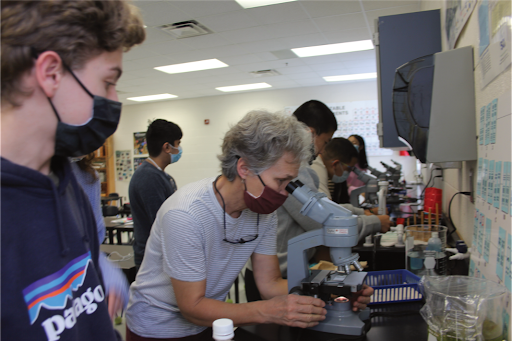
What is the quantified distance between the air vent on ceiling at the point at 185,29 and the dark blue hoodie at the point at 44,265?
3.82 meters

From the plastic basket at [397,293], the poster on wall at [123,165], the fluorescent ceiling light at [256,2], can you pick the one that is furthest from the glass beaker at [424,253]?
the poster on wall at [123,165]

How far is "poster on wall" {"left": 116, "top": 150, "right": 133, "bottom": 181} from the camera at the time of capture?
9.45m

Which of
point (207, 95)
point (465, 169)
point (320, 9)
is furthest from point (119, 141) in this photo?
point (465, 169)

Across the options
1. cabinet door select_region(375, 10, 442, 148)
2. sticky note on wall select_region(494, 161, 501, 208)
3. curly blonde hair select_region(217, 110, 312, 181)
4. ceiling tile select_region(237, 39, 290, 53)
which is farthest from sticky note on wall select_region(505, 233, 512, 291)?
ceiling tile select_region(237, 39, 290, 53)

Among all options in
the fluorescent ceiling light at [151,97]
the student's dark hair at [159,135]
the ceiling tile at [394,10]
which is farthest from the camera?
the fluorescent ceiling light at [151,97]

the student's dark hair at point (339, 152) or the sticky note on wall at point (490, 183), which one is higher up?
the student's dark hair at point (339, 152)

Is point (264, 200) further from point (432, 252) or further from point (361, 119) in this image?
point (361, 119)

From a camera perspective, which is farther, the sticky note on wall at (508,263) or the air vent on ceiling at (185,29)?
the air vent on ceiling at (185,29)

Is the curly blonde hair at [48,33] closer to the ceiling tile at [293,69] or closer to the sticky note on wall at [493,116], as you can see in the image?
the sticky note on wall at [493,116]

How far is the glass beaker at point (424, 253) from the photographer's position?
A: 134 cm


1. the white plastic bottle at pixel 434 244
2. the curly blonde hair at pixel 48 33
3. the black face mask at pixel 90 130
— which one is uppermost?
the curly blonde hair at pixel 48 33

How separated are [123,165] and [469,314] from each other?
31.7ft

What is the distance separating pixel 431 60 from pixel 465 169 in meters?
0.55

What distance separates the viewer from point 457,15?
158 cm
